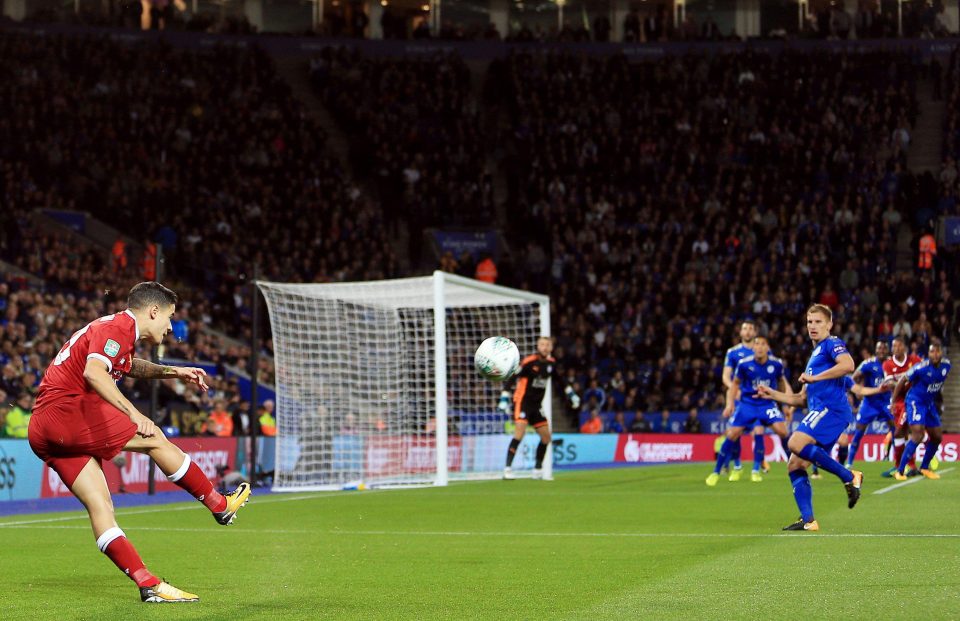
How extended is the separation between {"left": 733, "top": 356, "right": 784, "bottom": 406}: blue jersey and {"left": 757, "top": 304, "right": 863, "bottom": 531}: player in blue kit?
7047mm

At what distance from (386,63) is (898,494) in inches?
1057

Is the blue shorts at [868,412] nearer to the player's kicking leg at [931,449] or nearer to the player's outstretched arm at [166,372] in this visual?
the player's kicking leg at [931,449]

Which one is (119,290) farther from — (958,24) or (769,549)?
(958,24)

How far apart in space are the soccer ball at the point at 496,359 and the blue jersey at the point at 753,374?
12.3 feet

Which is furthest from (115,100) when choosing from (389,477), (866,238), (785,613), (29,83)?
(785,613)

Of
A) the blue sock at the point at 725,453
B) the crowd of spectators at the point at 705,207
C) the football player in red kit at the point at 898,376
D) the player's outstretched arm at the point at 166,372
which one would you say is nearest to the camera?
the player's outstretched arm at the point at 166,372

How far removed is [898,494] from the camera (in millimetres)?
16500

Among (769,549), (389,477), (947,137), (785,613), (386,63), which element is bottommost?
(389,477)

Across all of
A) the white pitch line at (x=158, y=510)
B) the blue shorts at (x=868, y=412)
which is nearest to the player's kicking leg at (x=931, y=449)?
the blue shorts at (x=868, y=412)

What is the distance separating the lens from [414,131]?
126 feet

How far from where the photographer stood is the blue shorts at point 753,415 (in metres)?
19.1

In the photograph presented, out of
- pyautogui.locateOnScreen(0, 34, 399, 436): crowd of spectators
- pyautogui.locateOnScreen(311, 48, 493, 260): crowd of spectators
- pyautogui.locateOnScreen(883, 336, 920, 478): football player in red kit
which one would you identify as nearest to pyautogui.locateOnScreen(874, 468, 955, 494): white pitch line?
pyautogui.locateOnScreen(883, 336, 920, 478): football player in red kit

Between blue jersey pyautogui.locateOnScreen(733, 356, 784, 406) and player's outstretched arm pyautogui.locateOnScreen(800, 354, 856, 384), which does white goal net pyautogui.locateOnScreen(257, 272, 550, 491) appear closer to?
blue jersey pyautogui.locateOnScreen(733, 356, 784, 406)

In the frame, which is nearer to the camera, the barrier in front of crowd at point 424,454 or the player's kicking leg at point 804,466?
the player's kicking leg at point 804,466
